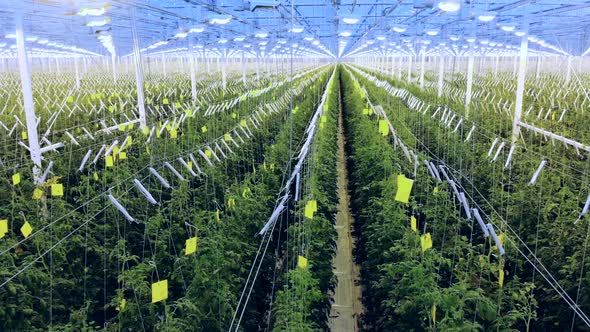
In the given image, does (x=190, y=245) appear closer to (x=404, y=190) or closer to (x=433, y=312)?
(x=404, y=190)

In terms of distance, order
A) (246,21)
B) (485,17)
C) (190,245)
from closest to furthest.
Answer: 1. (190,245)
2. (485,17)
3. (246,21)

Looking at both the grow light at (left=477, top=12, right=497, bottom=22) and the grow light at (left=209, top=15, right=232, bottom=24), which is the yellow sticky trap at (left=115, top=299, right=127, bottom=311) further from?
the grow light at (left=209, top=15, right=232, bottom=24)

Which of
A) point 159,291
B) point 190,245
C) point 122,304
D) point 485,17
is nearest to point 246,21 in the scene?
point 485,17

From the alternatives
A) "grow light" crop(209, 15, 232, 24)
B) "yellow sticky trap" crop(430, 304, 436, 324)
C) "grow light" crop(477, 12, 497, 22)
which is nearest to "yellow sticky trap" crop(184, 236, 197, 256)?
"yellow sticky trap" crop(430, 304, 436, 324)

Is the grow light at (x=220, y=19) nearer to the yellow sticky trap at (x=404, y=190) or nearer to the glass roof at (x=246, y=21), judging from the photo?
the glass roof at (x=246, y=21)

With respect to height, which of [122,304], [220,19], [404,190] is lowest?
[122,304]

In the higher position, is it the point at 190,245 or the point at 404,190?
the point at 404,190

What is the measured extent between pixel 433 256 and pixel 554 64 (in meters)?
22.5

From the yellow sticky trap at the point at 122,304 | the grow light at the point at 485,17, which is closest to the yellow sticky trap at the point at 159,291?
the yellow sticky trap at the point at 122,304

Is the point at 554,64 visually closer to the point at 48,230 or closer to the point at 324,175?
the point at 324,175

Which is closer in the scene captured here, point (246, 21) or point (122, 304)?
point (122, 304)

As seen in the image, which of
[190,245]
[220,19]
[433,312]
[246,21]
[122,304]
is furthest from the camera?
[246,21]

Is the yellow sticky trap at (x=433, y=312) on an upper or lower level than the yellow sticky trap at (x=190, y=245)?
lower

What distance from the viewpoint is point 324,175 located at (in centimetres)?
783
